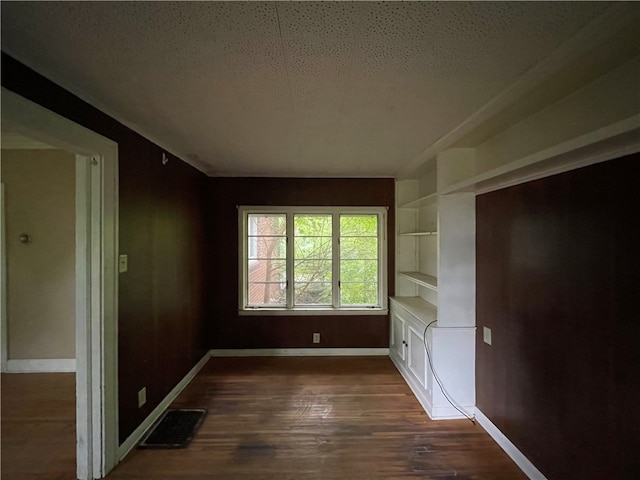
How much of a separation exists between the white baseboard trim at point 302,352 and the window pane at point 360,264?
623 mm

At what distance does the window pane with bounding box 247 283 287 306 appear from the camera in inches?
163

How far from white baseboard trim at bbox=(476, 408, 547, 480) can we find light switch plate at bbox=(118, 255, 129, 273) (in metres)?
2.99

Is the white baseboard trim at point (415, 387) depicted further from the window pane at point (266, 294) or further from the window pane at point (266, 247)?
the window pane at point (266, 247)

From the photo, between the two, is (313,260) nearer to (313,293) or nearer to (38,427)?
(313,293)

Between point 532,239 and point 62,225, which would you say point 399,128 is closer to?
point 532,239

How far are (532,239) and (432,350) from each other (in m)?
1.24

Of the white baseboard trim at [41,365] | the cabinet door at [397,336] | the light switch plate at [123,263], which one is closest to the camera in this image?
the light switch plate at [123,263]

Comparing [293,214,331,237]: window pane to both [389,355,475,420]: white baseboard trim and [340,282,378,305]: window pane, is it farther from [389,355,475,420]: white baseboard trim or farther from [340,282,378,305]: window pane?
[389,355,475,420]: white baseboard trim

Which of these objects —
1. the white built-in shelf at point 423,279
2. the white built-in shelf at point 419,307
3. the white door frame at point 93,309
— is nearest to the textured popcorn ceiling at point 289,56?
the white door frame at point 93,309

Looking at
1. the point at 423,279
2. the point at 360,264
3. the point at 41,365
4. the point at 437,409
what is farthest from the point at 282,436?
the point at 41,365

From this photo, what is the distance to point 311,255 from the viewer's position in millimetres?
4133

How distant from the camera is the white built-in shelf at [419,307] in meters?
3.04

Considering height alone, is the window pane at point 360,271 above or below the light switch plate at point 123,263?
below

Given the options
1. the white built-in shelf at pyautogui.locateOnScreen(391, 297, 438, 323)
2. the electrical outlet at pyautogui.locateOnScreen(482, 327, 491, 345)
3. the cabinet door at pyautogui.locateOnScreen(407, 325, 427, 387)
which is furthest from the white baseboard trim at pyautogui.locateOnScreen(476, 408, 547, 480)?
the white built-in shelf at pyautogui.locateOnScreen(391, 297, 438, 323)
